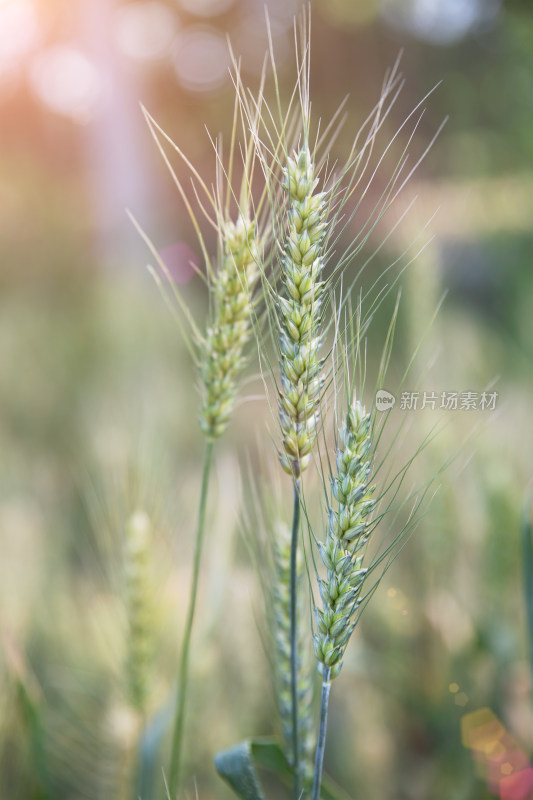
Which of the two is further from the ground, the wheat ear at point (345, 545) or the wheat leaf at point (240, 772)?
the wheat ear at point (345, 545)

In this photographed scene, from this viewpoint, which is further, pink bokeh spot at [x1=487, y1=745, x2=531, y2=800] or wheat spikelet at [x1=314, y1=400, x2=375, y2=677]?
pink bokeh spot at [x1=487, y1=745, x2=531, y2=800]

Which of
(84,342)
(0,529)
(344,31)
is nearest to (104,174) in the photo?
(344,31)

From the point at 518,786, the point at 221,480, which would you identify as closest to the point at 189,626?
the point at 221,480

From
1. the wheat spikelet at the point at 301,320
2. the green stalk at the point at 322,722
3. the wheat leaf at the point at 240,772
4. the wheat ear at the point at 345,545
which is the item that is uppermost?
the wheat spikelet at the point at 301,320

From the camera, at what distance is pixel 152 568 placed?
0.42 meters

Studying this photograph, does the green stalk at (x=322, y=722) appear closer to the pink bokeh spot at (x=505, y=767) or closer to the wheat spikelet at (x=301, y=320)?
the wheat spikelet at (x=301, y=320)

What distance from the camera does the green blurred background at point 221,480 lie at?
1.80ft

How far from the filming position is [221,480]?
0.56 meters

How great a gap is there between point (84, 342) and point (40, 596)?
1.23 metres

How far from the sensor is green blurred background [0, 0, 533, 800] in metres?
0.55

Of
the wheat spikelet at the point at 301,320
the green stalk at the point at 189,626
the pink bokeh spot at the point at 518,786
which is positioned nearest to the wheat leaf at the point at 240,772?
the green stalk at the point at 189,626

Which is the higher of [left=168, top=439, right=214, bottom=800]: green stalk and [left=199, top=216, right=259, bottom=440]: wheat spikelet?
[left=199, top=216, right=259, bottom=440]: wheat spikelet

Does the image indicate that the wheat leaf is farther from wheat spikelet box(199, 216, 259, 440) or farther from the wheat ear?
wheat spikelet box(199, 216, 259, 440)

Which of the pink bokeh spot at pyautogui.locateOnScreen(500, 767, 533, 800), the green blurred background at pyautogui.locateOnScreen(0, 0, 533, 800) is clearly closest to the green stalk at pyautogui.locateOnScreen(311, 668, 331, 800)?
the green blurred background at pyautogui.locateOnScreen(0, 0, 533, 800)
